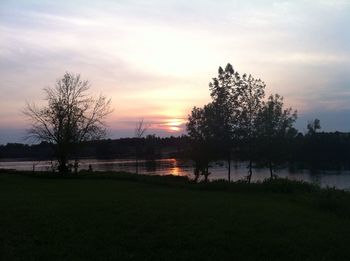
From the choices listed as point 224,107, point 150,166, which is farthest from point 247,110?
point 150,166

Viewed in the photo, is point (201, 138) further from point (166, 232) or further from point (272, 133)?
point (166, 232)

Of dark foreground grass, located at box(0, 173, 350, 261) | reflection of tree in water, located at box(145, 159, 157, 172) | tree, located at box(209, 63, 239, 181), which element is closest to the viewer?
dark foreground grass, located at box(0, 173, 350, 261)

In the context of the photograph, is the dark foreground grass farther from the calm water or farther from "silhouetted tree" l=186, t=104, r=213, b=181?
"silhouetted tree" l=186, t=104, r=213, b=181

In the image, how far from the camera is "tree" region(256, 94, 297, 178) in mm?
42500

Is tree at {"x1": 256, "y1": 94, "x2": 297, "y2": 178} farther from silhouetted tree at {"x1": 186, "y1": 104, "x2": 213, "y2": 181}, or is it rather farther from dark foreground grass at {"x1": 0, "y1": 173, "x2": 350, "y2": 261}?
dark foreground grass at {"x1": 0, "y1": 173, "x2": 350, "y2": 261}

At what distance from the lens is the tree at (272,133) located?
4250 centimetres

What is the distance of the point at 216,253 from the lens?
330 inches

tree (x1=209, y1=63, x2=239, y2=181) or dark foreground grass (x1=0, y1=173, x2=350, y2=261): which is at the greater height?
tree (x1=209, y1=63, x2=239, y2=181)

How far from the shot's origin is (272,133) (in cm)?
4356

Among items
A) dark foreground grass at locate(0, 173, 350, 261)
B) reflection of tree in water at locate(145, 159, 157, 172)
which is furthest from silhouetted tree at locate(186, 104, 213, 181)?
reflection of tree in water at locate(145, 159, 157, 172)

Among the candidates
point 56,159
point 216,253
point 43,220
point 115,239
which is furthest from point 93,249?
point 56,159

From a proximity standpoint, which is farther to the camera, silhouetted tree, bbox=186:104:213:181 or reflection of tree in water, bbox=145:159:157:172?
reflection of tree in water, bbox=145:159:157:172

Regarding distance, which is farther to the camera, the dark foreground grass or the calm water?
the calm water

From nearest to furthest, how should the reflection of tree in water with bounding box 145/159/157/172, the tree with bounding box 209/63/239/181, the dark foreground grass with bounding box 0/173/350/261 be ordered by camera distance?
1. the dark foreground grass with bounding box 0/173/350/261
2. the tree with bounding box 209/63/239/181
3. the reflection of tree in water with bounding box 145/159/157/172
